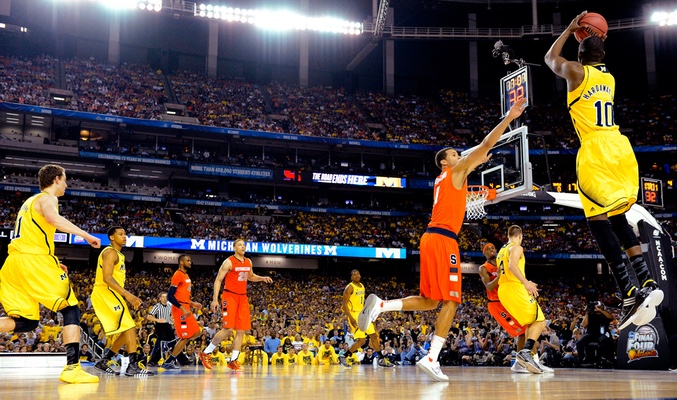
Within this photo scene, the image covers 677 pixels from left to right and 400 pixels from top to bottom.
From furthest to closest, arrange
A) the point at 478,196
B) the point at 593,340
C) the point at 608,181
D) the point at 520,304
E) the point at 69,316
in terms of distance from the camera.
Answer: the point at 478,196, the point at 593,340, the point at 520,304, the point at 69,316, the point at 608,181

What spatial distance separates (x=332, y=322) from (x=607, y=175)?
19194 millimetres

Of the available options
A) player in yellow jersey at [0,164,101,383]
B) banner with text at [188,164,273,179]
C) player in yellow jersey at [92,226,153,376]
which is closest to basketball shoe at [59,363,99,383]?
player in yellow jersey at [0,164,101,383]

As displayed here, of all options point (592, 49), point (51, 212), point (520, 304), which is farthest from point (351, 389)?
point (520, 304)

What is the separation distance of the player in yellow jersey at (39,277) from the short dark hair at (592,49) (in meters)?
4.89

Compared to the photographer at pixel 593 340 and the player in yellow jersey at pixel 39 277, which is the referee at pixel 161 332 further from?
the photographer at pixel 593 340

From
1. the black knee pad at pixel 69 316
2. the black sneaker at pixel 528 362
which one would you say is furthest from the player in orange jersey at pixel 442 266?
the black knee pad at pixel 69 316

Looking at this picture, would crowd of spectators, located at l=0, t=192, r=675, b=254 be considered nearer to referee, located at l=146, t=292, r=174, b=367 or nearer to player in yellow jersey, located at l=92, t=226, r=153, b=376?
referee, located at l=146, t=292, r=174, b=367

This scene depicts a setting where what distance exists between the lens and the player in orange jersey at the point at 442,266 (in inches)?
242

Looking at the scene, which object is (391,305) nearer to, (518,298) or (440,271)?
(440,271)

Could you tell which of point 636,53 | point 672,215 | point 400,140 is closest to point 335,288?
point 400,140

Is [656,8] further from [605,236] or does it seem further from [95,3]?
[605,236]

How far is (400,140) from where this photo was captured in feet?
125

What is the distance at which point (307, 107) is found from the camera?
39.9 metres

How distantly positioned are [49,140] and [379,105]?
2127 centimetres
